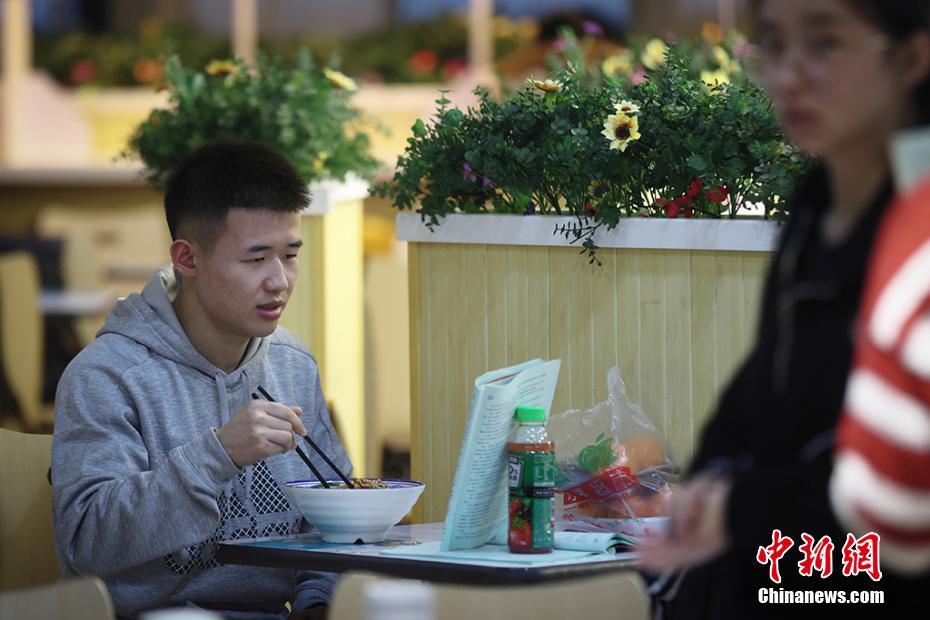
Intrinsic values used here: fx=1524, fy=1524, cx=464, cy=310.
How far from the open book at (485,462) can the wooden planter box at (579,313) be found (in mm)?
653

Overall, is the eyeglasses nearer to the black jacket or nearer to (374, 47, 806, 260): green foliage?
the black jacket

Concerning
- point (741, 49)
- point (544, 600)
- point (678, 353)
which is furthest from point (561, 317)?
point (741, 49)

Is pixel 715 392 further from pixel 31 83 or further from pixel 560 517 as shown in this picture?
pixel 31 83

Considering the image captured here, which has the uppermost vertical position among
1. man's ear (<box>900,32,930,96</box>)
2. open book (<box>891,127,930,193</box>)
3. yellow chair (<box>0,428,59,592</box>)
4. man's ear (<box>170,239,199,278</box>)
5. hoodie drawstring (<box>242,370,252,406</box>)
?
man's ear (<box>900,32,930,96</box>)

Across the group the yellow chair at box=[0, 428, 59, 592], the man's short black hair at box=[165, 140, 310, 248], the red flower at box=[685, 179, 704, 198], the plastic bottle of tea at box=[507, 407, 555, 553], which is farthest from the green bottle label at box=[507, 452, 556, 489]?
the yellow chair at box=[0, 428, 59, 592]

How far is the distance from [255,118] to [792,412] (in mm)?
2993

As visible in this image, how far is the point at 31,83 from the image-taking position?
948cm

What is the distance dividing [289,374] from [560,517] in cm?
67

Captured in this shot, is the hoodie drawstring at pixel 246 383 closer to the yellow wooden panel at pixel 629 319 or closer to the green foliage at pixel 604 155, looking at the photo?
the green foliage at pixel 604 155

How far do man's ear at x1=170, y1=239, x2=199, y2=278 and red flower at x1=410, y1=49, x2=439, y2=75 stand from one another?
6711 mm

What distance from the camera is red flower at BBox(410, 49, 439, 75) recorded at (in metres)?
9.50

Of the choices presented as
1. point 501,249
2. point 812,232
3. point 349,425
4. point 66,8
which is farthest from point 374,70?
point 812,232

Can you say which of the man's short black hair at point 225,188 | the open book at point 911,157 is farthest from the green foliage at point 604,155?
the open book at point 911,157

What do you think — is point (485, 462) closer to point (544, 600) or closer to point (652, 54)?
point (544, 600)
